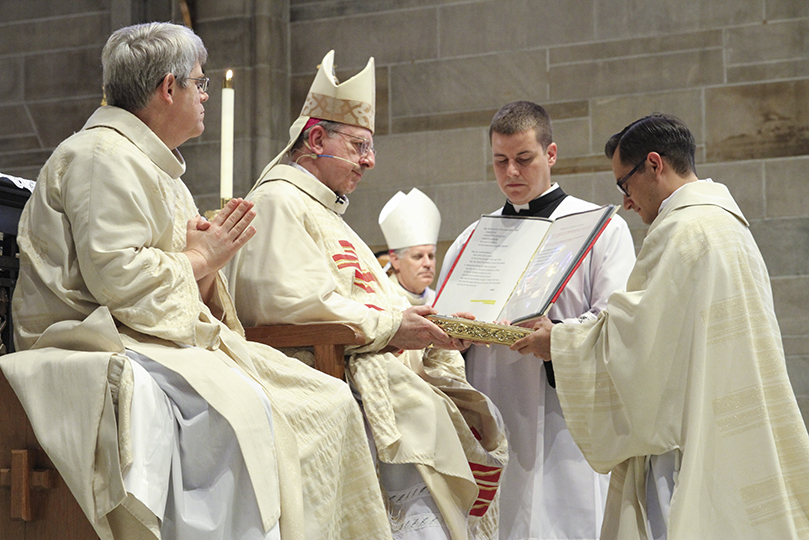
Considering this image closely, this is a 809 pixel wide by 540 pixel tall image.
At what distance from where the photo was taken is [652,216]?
3.39m

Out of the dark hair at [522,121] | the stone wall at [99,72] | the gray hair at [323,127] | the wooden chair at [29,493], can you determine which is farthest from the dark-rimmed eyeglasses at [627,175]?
the stone wall at [99,72]

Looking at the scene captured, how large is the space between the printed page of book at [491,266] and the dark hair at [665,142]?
0.59 metres

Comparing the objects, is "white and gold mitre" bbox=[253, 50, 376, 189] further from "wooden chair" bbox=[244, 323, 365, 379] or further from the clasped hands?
the clasped hands

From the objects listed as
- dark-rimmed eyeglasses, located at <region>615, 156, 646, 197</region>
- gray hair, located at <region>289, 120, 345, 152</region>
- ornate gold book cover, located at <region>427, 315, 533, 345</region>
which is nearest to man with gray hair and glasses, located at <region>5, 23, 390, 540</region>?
ornate gold book cover, located at <region>427, 315, 533, 345</region>

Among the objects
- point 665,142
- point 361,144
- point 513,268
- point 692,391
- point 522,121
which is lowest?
point 692,391

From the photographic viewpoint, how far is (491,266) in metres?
3.80

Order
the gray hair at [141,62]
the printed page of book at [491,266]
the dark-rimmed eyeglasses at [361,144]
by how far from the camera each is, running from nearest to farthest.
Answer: the gray hair at [141,62] < the printed page of book at [491,266] < the dark-rimmed eyeglasses at [361,144]

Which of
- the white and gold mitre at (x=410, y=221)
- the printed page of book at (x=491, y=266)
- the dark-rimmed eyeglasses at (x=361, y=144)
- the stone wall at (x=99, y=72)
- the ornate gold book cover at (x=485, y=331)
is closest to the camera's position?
the ornate gold book cover at (x=485, y=331)

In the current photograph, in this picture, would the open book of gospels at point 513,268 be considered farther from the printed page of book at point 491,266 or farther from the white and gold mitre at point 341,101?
the white and gold mitre at point 341,101

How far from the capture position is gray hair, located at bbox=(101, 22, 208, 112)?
288 centimetres

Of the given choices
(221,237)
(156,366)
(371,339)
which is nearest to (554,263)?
(371,339)

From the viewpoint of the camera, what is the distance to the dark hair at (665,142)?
3.30m

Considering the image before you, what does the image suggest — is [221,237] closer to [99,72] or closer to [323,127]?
[323,127]

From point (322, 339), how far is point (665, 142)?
138 cm
